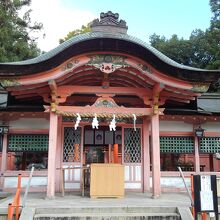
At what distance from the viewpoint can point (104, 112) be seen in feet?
29.3

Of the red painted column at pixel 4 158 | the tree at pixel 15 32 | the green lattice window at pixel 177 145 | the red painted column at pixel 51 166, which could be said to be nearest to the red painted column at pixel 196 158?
the green lattice window at pixel 177 145

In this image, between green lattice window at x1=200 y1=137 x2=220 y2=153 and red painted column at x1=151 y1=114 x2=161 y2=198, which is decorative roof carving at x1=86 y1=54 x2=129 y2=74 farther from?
green lattice window at x1=200 y1=137 x2=220 y2=153

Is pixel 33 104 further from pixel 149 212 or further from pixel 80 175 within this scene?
pixel 149 212

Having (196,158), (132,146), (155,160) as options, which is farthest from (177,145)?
(155,160)

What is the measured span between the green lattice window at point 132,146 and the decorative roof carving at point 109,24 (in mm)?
3588

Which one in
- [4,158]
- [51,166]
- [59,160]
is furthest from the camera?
[4,158]

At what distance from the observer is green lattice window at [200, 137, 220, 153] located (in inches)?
456

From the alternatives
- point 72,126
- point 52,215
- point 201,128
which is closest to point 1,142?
point 72,126

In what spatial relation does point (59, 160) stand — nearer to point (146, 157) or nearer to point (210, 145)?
point (146, 157)

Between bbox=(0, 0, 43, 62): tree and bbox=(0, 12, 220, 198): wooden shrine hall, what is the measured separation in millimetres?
16809

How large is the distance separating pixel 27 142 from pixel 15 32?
76.5ft

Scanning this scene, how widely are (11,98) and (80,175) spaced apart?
3.63 m

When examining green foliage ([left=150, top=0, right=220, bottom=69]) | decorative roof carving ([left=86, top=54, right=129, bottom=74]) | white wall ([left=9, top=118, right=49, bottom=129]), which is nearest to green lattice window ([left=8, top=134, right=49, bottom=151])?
white wall ([left=9, top=118, right=49, bottom=129])

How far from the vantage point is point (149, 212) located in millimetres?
6969
